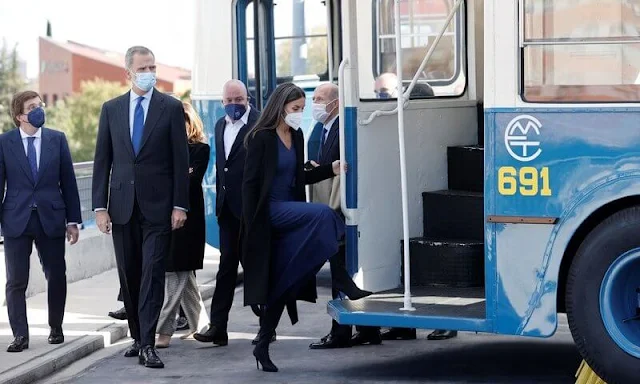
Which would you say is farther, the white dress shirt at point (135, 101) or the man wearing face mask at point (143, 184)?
the white dress shirt at point (135, 101)

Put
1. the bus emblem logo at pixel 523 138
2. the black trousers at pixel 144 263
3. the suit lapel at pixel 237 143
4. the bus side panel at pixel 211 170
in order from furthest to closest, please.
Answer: the bus side panel at pixel 211 170, the suit lapel at pixel 237 143, the black trousers at pixel 144 263, the bus emblem logo at pixel 523 138

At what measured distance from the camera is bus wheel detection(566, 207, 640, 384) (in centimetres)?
777

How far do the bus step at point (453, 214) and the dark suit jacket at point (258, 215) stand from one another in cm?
110

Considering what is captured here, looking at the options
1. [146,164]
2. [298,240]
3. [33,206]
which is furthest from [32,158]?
[298,240]

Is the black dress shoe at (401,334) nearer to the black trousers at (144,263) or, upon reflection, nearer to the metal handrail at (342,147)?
the metal handrail at (342,147)

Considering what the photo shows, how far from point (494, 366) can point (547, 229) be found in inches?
68.3

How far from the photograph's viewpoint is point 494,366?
9508 mm

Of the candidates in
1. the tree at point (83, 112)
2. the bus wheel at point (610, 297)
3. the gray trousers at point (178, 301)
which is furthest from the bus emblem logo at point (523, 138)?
the tree at point (83, 112)

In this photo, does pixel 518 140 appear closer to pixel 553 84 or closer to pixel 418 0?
pixel 553 84

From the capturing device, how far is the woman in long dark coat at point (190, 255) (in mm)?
10469

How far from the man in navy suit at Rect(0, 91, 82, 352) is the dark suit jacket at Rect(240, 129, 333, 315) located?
164 cm

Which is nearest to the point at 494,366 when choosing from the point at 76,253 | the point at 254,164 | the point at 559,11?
the point at 254,164

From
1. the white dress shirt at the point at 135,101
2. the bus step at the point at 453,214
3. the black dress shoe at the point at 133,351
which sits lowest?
the black dress shoe at the point at 133,351

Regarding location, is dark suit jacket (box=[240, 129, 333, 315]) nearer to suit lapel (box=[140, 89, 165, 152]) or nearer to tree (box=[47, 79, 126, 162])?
suit lapel (box=[140, 89, 165, 152])
